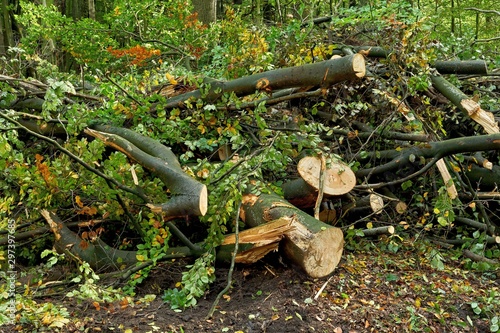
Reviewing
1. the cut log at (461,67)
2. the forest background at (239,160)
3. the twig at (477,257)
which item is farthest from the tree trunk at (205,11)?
the twig at (477,257)

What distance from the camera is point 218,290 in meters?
4.03

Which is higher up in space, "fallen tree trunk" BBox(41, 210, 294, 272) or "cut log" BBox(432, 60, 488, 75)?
"cut log" BBox(432, 60, 488, 75)

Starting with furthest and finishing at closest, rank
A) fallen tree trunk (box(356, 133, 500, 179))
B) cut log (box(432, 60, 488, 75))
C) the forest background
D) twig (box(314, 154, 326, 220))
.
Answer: cut log (box(432, 60, 488, 75)) < fallen tree trunk (box(356, 133, 500, 179)) < twig (box(314, 154, 326, 220)) < the forest background

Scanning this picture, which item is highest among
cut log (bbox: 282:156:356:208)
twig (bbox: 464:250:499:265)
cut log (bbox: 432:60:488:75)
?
cut log (bbox: 432:60:488:75)

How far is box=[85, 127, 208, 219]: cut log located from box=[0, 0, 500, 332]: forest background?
0.31 feet

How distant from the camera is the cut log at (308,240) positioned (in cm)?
381

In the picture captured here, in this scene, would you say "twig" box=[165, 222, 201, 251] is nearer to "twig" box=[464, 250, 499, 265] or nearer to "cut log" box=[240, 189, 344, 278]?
"cut log" box=[240, 189, 344, 278]

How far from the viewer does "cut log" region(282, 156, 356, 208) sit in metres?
4.39

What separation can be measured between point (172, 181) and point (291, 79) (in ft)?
4.85

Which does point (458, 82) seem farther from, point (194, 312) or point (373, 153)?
point (194, 312)

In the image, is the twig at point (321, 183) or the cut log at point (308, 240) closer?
the cut log at point (308, 240)

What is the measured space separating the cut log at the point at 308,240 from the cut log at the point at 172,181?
77 centimetres

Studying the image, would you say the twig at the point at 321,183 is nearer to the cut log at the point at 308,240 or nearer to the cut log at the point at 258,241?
the cut log at the point at 308,240

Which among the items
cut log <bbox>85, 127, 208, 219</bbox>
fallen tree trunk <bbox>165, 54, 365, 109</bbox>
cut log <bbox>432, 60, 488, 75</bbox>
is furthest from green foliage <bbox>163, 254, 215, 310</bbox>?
cut log <bbox>432, 60, 488, 75</bbox>
